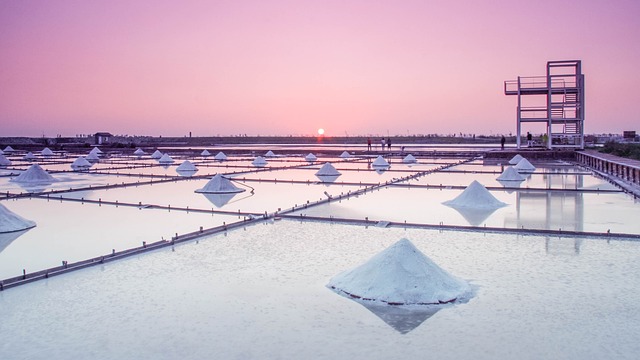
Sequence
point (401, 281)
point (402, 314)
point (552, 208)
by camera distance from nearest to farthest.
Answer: point (402, 314), point (401, 281), point (552, 208)

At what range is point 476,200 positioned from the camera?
7652 millimetres

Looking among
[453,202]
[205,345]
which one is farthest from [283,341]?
[453,202]

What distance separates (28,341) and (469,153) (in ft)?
65.7

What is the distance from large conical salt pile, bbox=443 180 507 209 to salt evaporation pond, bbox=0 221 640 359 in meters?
2.62

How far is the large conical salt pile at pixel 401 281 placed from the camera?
3385mm

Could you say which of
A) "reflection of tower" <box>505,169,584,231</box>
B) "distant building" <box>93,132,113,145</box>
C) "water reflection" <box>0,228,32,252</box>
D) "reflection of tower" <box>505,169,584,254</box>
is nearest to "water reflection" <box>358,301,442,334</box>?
"reflection of tower" <box>505,169,584,254</box>

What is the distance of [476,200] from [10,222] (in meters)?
5.83

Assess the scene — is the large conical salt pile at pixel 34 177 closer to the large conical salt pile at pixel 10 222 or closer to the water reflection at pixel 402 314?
the large conical salt pile at pixel 10 222

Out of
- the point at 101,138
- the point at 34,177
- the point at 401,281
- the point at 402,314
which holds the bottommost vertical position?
the point at 402,314

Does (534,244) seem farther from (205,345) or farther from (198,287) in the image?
(205,345)

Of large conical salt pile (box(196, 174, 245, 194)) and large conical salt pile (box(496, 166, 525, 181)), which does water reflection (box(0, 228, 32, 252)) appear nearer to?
large conical salt pile (box(196, 174, 245, 194))

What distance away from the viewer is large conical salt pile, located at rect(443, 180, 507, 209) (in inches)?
297

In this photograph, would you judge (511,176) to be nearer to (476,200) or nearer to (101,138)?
(476,200)

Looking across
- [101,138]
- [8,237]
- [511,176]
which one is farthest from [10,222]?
[101,138]
